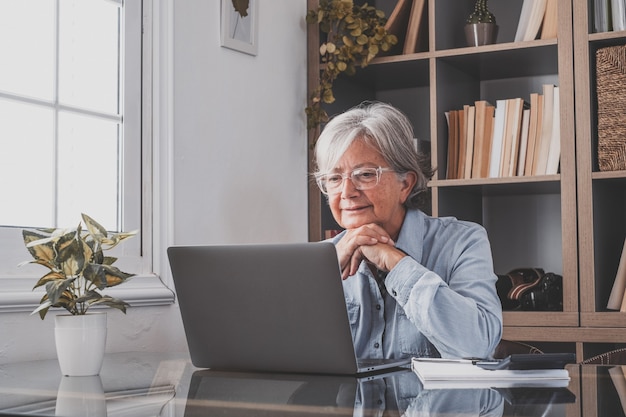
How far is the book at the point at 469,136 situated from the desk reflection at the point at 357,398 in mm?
1586

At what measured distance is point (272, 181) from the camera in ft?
9.91

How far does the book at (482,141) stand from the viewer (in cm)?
304

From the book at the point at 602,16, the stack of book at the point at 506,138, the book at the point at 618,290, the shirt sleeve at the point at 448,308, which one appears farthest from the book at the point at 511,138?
the shirt sleeve at the point at 448,308

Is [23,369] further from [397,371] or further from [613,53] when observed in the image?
[613,53]

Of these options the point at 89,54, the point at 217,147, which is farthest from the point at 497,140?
the point at 89,54

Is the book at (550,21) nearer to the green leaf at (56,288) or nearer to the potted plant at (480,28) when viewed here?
the potted plant at (480,28)

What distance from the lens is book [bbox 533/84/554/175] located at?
115 inches

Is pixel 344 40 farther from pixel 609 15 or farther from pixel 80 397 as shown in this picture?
pixel 80 397

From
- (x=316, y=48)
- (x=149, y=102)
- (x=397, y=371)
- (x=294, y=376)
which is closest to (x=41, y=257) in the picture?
(x=294, y=376)

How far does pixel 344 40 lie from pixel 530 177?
32.0 inches

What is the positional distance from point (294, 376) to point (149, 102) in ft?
3.99

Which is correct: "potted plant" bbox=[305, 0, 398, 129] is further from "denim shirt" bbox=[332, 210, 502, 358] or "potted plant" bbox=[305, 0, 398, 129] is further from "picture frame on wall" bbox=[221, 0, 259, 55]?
"denim shirt" bbox=[332, 210, 502, 358]

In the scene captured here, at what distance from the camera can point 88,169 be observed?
7.84 feet

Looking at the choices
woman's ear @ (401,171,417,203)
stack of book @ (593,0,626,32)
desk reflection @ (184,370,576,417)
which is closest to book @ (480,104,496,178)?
stack of book @ (593,0,626,32)
